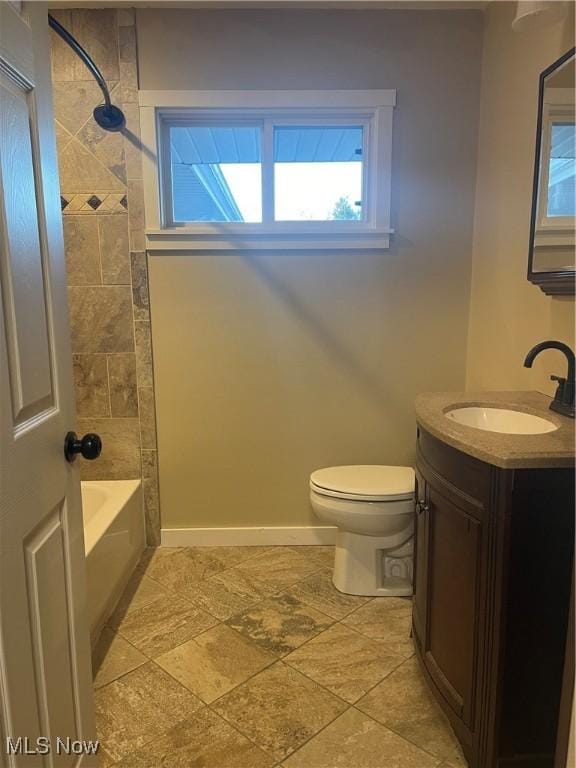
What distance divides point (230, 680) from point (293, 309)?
1.59 metres

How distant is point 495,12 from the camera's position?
7.30 ft

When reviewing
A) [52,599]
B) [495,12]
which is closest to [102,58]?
[495,12]

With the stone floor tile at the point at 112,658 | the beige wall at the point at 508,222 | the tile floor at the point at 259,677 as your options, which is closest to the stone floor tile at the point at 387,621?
the tile floor at the point at 259,677

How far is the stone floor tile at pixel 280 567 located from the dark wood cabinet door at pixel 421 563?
0.74 meters

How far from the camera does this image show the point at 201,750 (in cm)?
150

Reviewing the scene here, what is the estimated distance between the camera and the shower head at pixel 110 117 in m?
2.35

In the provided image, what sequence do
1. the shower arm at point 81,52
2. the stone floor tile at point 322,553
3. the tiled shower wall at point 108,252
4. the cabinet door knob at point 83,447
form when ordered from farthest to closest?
1. the stone floor tile at point 322,553
2. the tiled shower wall at point 108,252
3. the shower arm at point 81,52
4. the cabinet door knob at point 83,447

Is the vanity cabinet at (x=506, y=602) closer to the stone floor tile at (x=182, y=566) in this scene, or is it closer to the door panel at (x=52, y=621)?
the door panel at (x=52, y=621)

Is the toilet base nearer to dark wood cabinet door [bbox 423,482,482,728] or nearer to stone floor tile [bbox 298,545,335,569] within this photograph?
stone floor tile [bbox 298,545,335,569]

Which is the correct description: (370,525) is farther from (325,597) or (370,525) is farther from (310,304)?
(310,304)

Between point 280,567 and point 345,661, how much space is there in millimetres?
703

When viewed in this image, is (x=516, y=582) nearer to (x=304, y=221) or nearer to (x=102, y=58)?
(x=304, y=221)

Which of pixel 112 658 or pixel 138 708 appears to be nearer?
pixel 138 708

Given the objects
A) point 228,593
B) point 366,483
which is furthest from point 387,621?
point 228,593
